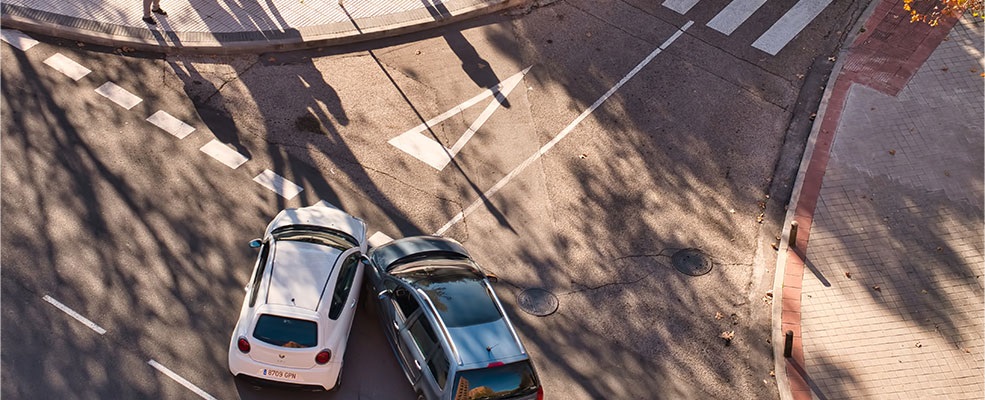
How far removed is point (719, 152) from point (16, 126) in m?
12.0

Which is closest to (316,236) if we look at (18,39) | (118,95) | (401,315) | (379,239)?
(379,239)

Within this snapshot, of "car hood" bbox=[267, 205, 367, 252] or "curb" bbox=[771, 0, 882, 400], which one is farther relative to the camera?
"car hood" bbox=[267, 205, 367, 252]

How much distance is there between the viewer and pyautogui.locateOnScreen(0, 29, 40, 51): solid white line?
1806 cm

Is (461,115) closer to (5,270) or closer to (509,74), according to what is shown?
(509,74)

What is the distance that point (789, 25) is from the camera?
20.8 m

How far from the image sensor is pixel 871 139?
18.2m

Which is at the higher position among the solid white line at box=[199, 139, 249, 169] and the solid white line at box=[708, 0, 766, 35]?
the solid white line at box=[199, 139, 249, 169]

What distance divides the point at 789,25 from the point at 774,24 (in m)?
0.33

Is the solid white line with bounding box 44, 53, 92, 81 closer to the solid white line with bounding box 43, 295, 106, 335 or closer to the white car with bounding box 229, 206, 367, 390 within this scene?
the solid white line with bounding box 43, 295, 106, 335

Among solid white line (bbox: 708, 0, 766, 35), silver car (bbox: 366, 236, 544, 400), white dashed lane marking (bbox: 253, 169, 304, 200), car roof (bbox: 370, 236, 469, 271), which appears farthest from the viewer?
solid white line (bbox: 708, 0, 766, 35)

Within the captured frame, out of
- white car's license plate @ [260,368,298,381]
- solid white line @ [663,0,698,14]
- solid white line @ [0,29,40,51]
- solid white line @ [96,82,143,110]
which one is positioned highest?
solid white line @ [0,29,40,51]

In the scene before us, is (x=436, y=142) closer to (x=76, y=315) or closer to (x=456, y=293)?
(x=456, y=293)

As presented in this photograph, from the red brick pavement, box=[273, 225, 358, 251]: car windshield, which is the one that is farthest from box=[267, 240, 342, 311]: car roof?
the red brick pavement

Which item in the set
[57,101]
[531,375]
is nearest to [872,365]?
[531,375]
